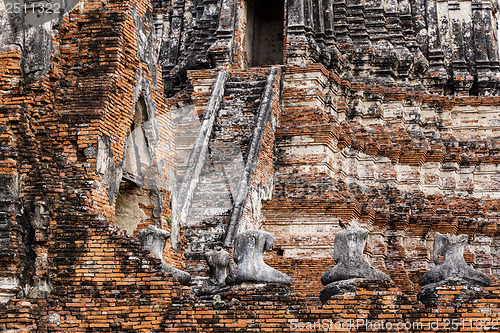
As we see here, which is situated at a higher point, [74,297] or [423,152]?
[423,152]

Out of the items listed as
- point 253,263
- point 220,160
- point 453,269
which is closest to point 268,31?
point 220,160

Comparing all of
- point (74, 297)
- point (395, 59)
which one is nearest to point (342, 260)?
point (74, 297)

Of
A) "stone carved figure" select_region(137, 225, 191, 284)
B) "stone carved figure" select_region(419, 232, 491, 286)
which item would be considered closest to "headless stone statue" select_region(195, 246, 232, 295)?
"stone carved figure" select_region(137, 225, 191, 284)

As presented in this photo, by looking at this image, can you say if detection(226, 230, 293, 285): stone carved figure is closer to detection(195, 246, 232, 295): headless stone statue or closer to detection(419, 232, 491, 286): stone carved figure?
detection(195, 246, 232, 295): headless stone statue

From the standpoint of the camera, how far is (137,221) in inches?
560

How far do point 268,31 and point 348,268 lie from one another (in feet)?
48.5

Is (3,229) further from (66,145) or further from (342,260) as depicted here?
(342,260)

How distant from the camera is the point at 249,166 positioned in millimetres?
17375

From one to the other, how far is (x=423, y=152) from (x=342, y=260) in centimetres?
1042

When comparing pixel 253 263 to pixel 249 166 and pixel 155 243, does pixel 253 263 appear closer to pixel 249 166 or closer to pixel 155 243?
pixel 155 243

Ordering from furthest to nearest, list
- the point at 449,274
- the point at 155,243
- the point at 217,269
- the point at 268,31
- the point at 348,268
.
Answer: the point at 268,31, the point at 217,269, the point at 155,243, the point at 348,268, the point at 449,274

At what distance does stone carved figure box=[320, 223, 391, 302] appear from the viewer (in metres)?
11.3

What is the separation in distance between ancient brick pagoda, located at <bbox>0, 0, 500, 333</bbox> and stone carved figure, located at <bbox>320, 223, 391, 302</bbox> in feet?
0.09

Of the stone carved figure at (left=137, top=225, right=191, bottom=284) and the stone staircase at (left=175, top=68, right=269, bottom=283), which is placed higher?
the stone staircase at (left=175, top=68, right=269, bottom=283)
